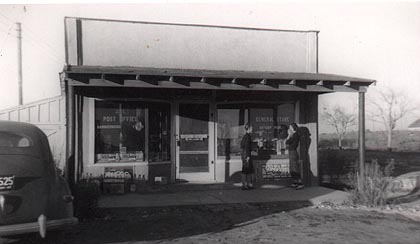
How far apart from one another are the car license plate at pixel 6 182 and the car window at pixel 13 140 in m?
0.61

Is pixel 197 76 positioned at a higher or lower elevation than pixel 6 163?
higher

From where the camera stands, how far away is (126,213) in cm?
902

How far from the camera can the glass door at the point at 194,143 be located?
12.7 meters

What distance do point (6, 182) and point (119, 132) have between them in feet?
21.3

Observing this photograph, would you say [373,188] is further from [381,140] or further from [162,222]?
[381,140]

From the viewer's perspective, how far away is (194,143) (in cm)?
1283

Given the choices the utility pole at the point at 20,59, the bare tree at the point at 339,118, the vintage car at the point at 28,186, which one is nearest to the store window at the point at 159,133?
the vintage car at the point at 28,186

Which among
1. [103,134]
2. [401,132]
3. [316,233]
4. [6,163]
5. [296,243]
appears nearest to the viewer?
[6,163]

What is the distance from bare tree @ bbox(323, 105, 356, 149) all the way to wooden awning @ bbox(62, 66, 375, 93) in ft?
127

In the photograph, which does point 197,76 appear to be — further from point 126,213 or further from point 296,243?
point 296,243

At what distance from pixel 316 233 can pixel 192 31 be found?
7.30m

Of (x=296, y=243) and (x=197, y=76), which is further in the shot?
(x=197, y=76)

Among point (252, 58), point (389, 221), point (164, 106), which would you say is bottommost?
point (389, 221)

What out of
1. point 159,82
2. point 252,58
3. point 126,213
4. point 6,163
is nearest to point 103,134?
point 159,82
